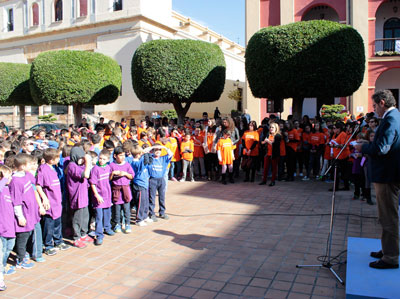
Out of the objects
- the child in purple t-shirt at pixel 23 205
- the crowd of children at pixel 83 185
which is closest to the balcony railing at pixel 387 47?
the crowd of children at pixel 83 185

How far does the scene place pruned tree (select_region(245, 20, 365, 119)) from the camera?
42.4 ft

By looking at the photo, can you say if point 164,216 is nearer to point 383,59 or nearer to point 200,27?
point 383,59

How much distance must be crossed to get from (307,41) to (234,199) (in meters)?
7.43

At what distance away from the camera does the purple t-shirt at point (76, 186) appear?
222 inches

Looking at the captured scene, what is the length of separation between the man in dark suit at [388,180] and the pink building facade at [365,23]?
19956mm

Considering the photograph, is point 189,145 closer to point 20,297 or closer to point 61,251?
point 61,251

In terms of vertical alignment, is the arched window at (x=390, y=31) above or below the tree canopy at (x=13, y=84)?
above

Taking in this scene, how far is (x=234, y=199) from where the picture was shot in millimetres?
8648

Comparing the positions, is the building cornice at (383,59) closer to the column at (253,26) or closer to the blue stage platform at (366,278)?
the column at (253,26)

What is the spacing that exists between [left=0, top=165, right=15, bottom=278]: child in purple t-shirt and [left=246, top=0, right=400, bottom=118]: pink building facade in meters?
20.7

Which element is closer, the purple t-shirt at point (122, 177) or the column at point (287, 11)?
the purple t-shirt at point (122, 177)

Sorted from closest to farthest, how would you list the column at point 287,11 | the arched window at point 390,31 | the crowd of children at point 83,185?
1. the crowd of children at point 83,185
2. the column at point 287,11
3. the arched window at point 390,31

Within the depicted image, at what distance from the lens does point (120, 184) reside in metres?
6.15

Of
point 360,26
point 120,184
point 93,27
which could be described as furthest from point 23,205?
point 93,27
